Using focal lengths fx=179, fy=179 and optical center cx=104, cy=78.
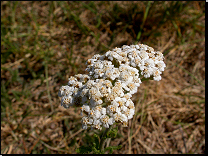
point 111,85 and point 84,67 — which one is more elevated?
point 84,67

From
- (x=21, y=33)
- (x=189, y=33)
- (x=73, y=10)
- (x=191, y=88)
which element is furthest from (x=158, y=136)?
(x=21, y=33)

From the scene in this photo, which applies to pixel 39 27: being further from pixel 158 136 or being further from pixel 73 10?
pixel 158 136

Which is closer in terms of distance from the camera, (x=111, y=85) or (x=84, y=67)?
(x=111, y=85)

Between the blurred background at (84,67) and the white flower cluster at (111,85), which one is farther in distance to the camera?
the blurred background at (84,67)

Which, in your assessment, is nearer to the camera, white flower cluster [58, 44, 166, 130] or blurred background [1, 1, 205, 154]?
white flower cluster [58, 44, 166, 130]
